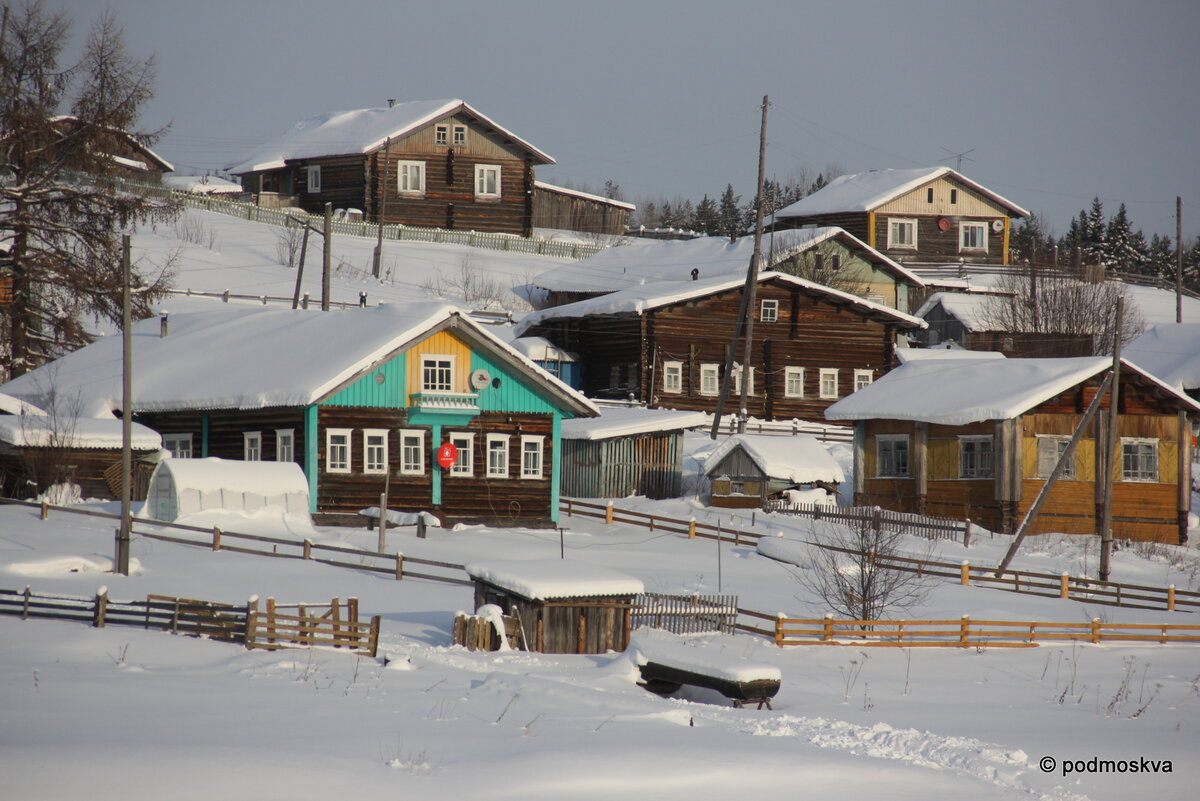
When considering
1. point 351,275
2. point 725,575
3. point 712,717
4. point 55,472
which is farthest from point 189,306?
point 712,717

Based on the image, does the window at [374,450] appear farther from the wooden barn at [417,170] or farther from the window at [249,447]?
the wooden barn at [417,170]

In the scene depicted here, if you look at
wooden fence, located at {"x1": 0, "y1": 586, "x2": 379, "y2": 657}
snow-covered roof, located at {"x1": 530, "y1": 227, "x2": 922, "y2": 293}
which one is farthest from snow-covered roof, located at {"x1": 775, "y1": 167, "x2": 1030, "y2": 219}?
wooden fence, located at {"x1": 0, "y1": 586, "x2": 379, "y2": 657}


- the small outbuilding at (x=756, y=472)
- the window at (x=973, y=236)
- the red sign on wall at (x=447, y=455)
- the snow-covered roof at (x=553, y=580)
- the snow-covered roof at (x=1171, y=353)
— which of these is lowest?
the snow-covered roof at (x=553, y=580)

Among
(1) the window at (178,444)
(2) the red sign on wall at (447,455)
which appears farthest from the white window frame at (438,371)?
(1) the window at (178,444)

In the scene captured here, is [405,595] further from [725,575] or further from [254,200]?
[254,200]

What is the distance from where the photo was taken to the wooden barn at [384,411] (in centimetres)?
3538

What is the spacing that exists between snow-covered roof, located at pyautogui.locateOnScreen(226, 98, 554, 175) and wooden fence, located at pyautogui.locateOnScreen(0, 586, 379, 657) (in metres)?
54.2

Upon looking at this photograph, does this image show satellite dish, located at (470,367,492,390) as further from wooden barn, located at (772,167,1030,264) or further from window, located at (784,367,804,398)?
wooden barn, located at (772,167,1030,264)

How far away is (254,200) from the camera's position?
251 feet

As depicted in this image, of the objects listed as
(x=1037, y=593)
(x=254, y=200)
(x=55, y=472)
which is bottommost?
(x=1037, y=593)

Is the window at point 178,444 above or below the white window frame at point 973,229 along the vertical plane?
below

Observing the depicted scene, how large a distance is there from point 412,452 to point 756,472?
443 inches

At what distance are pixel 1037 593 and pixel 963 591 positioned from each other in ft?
5.62

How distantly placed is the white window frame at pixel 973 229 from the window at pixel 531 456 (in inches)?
1879
